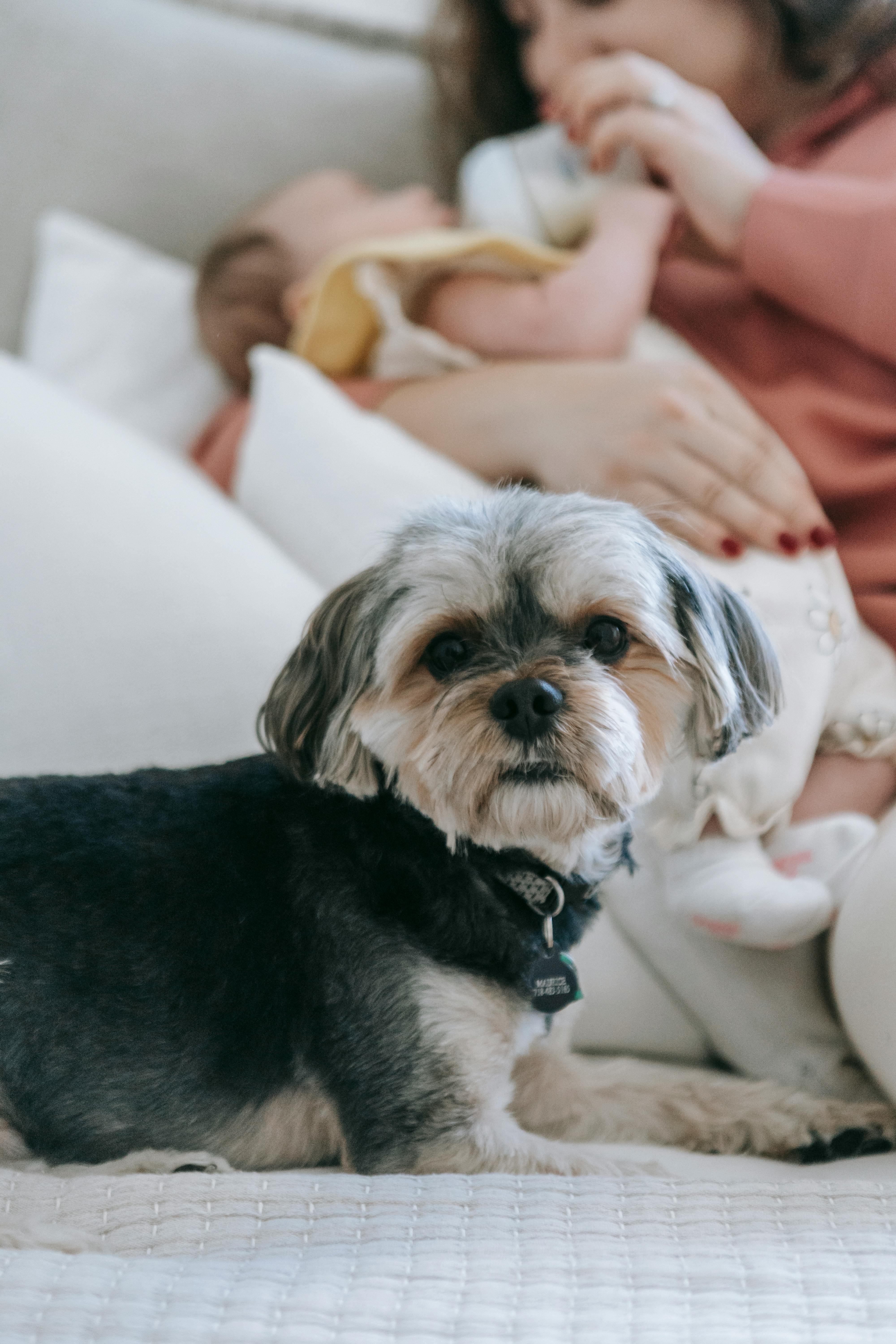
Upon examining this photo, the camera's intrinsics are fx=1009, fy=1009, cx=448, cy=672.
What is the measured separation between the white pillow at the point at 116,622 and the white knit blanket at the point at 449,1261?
60 cm

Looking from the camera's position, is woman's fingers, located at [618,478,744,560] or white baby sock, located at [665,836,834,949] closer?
white baby sock, located at [665,836,834,949]

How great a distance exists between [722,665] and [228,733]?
72 cm

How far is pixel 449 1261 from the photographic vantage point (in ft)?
2.80

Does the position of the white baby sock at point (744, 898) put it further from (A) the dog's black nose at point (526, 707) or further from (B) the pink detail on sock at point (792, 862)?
(A) the dog's black nose at point (526, 707)

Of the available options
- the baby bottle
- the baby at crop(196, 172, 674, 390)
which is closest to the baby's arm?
the baby at crop(196, 172, 674, 390)

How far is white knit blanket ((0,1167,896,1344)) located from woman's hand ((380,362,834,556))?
85cm

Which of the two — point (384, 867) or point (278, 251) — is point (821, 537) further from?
point (278, 251)

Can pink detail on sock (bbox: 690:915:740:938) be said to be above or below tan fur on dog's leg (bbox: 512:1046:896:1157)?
above

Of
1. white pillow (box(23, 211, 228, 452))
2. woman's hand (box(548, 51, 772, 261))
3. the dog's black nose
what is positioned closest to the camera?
the dog's black nose

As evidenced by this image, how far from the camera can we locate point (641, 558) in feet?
3.67

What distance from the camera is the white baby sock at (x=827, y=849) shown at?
1.33m

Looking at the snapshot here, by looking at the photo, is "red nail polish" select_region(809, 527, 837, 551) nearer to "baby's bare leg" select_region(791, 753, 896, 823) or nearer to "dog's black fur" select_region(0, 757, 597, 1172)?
"baby's bare leg" select_region(791, 753, 896, 823)

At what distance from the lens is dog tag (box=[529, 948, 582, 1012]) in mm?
1144

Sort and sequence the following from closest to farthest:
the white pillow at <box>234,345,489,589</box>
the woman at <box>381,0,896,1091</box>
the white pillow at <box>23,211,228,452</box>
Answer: the woman at <box>381,0,896,1091</box> → the white pillow at <box>234,345,489,589</box> → the white pillow at <box>23,211,228,452</box>
